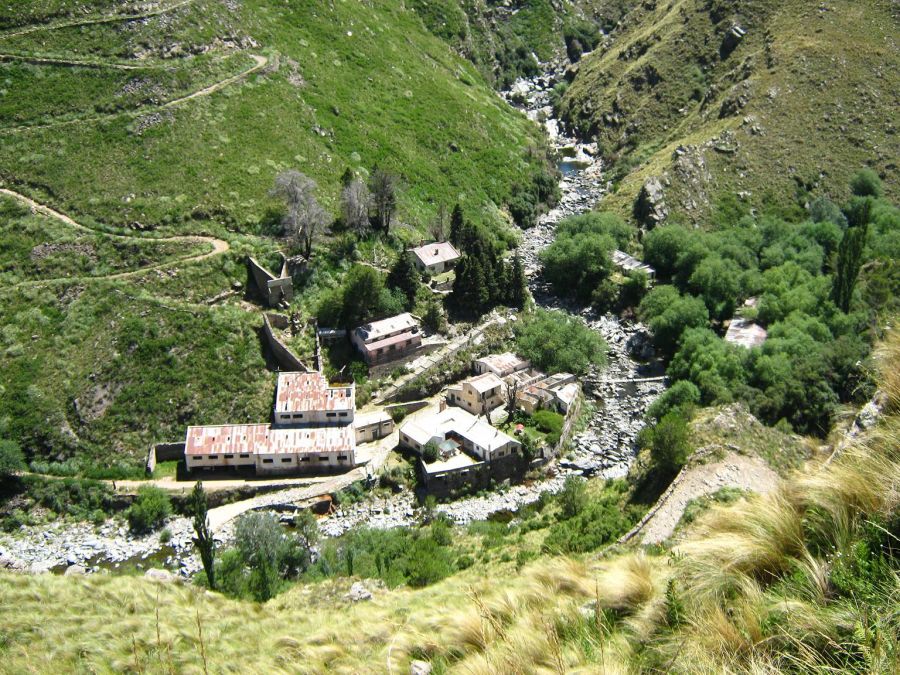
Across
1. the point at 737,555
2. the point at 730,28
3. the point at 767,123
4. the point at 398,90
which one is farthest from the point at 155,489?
the point at 730,28

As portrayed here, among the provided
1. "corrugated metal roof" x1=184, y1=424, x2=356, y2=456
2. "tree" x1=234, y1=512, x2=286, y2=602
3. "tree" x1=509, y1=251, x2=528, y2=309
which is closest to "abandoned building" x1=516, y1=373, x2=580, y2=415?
"tree" x1=509, y1=251, x2=528, y2=309

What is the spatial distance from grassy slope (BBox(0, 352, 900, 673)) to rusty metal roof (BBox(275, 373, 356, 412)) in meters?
27.3

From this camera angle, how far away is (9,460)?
1591 inches

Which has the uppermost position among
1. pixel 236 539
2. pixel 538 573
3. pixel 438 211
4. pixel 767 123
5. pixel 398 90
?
pixel 398 90

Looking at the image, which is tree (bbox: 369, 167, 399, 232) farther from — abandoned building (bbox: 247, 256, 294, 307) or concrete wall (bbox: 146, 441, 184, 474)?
concrete wall (bbox: 146, 441, 184, 474)

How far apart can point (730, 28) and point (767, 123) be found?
82.0ft

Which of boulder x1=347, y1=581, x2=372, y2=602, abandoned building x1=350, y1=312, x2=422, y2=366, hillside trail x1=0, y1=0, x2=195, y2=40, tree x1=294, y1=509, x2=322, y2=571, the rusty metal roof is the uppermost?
hillside trail x1=0, y1=0, x2=195, y2=40

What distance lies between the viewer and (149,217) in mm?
54312

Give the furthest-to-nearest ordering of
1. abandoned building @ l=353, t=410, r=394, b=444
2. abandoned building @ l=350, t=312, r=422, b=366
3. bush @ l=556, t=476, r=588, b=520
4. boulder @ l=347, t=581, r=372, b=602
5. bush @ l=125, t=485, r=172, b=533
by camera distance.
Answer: abandoned building @ l=350, t=312, r=422, b=366
abandoned building @ l=353, t=410, r=394, b=444
bush @ l=125, t=485, r=172, b=533
bush @ l=556, t=476, r=588, b=520
boulder @ l=347, t=581, r=372, b=602

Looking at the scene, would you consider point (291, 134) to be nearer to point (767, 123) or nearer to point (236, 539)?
point (236, 539)

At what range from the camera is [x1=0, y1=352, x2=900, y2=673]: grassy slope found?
31.8 feet

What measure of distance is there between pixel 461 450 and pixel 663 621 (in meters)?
34.2

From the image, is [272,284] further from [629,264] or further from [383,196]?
[629,264]

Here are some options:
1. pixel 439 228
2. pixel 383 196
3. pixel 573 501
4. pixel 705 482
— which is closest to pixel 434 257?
pixel 439 228
